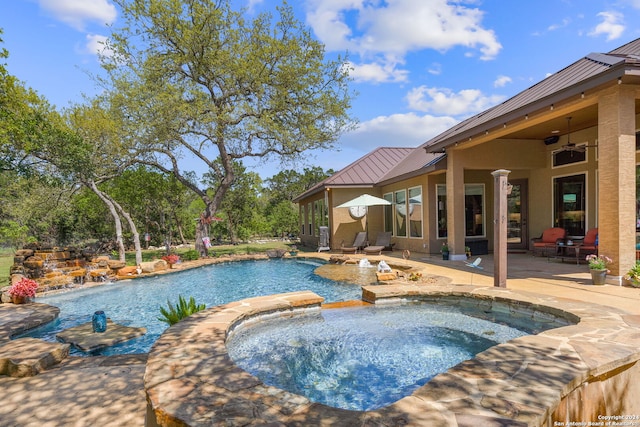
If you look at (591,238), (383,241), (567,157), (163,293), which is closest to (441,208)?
(383,241)

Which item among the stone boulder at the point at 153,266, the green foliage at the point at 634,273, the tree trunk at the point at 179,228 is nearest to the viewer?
the green foliage at the point at 634,273

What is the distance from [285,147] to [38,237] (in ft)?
42.5

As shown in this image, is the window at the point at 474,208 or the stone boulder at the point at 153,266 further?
the window at the point at 474,208

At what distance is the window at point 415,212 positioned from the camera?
12795 mm

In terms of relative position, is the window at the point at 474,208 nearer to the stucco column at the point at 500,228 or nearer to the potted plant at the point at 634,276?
the potted plant at the point at 634,276

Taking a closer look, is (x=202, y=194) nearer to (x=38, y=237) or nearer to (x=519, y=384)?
(x=38, y=237)

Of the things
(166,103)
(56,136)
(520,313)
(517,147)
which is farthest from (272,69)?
(520,313)

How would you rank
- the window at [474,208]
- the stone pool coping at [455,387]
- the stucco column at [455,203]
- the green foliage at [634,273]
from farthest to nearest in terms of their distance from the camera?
the window at [474,208]
the stucco column at [455,203]
the green foliage at [634,273]
the stone pool coping at [455,387]

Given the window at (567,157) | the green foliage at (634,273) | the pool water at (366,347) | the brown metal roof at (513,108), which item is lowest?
the pool water at (366,347)

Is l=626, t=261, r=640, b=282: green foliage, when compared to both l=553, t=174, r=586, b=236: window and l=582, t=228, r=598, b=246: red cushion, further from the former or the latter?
l=553, t=174, r=586, b=236: window

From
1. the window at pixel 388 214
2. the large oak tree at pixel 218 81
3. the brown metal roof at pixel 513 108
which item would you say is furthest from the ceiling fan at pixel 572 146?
the large oak tree at pixel 218 81

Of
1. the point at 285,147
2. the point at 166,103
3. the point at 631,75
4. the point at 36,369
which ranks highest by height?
the point at 166,103

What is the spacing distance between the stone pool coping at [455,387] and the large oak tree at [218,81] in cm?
1189

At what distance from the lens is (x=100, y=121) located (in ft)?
42.0
